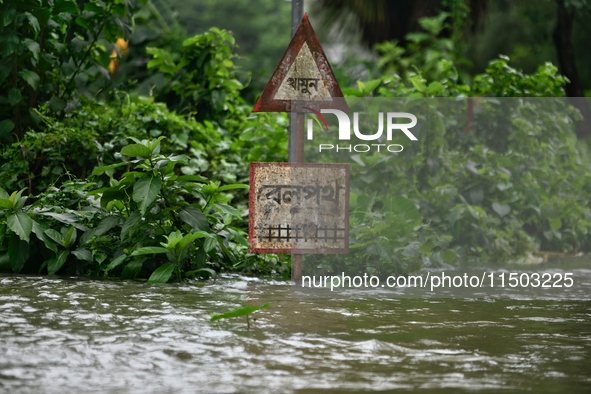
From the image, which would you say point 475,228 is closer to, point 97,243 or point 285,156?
point 285,156

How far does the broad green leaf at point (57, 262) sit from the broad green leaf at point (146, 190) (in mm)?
655

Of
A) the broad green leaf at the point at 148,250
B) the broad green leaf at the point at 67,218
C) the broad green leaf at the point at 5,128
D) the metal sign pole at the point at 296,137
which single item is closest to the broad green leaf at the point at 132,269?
the broad green leaf at the point at 148,250

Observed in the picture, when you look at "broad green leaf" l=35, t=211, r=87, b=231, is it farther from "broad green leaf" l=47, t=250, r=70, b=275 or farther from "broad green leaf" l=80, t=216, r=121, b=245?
"broad green leaf" l=47, t=250, r=70, b=275

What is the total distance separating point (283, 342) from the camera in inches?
156

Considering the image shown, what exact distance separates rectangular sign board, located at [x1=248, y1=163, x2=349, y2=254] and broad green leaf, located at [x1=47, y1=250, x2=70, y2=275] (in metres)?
1.27

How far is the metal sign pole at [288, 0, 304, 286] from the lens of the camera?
596 centimetres

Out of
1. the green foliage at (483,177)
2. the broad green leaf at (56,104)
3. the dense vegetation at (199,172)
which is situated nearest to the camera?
the dense vegetation at (199,172)

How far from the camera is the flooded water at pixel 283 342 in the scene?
3256mm

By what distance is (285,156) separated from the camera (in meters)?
8.06

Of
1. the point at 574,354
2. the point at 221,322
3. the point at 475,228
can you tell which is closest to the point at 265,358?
the point at 221,322

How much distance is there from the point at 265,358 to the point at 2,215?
321cm
